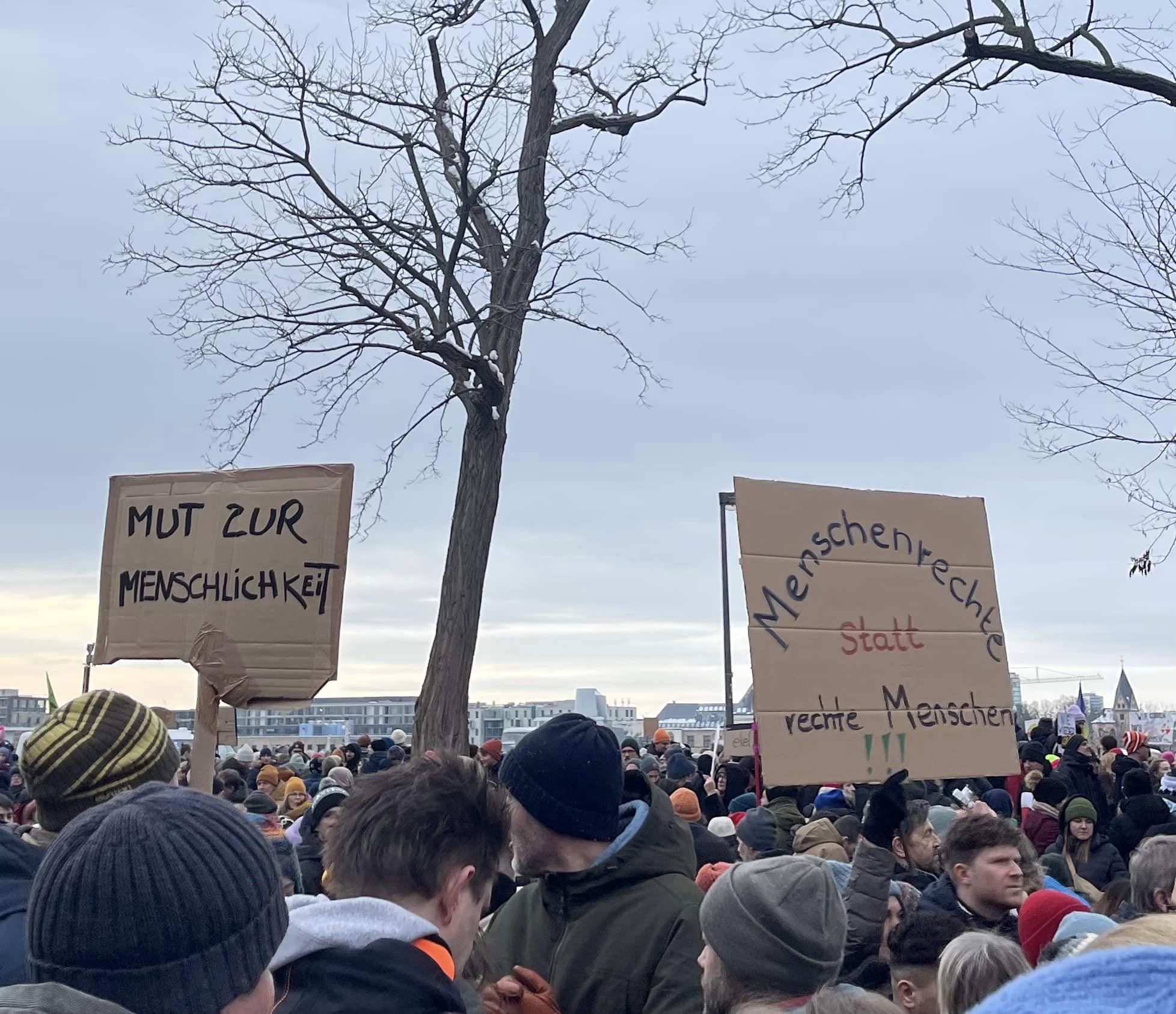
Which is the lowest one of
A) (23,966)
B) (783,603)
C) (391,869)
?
(23,966)

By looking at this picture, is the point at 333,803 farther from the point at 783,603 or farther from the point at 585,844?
the point at 585,844

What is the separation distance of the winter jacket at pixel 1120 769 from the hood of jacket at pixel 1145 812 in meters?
2.32

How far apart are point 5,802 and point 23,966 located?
310 inches

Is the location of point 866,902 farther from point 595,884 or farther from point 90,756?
point 90,756

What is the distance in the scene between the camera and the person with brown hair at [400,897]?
6.61ft

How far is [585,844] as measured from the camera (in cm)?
310

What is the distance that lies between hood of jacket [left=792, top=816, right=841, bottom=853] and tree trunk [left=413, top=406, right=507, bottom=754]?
12.5 feet

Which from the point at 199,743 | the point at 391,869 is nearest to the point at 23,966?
the point at 391,869

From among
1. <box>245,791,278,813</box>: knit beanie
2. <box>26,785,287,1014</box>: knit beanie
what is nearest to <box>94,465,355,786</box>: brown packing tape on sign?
<box>245,791,278,813</box>: knit beanie

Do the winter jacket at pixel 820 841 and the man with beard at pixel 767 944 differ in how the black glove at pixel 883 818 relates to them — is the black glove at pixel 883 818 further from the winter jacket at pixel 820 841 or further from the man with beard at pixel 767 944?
the man with beard at pixel 767 944

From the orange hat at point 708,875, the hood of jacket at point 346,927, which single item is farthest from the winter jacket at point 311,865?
the hood of jacket at point 346,927

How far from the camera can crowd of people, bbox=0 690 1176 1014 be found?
162 cm

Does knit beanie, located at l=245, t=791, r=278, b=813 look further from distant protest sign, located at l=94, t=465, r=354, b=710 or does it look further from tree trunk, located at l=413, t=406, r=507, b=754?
Result: distant protest sign, located at l=94, t=465, r=354, b=710

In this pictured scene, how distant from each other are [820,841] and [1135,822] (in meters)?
3.36
